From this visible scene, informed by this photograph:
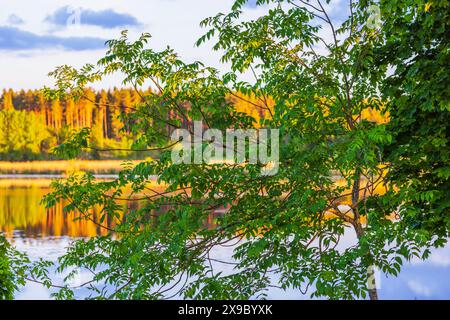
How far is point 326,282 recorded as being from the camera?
271 inches

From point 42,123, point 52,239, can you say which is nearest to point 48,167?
point 42,123

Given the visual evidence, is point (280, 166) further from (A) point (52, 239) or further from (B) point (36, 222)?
(B) point (36, 222)

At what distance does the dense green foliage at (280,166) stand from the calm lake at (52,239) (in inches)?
345

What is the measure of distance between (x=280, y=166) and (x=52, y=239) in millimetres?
26604

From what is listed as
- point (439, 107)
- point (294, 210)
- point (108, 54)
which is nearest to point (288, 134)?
point (294, 210)

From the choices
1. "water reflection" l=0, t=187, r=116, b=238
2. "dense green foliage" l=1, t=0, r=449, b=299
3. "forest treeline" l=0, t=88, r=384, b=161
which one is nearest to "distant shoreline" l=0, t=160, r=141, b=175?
"forest treeline" l=0, t=88, r=384, b=161

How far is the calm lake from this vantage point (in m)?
19.9

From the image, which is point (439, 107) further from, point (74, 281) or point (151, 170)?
point (74, 281)

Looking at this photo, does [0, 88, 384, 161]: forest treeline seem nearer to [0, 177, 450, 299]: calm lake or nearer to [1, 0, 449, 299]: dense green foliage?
[0, 177, 450, 299]: calm lake

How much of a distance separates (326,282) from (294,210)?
2.87 ft

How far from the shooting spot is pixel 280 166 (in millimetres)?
7711

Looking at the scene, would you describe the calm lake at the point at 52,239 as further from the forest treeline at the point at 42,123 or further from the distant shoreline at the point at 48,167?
the forest treeline at the point at 42,123

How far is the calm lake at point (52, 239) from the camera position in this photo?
65.2 ft

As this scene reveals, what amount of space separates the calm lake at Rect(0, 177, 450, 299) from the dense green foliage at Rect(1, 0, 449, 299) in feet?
28.8
